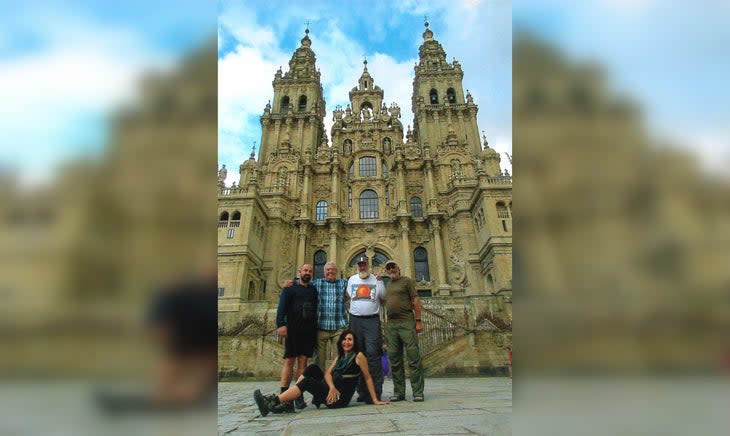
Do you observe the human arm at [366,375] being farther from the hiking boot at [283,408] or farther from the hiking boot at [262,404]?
the hiking boot at [262,404]

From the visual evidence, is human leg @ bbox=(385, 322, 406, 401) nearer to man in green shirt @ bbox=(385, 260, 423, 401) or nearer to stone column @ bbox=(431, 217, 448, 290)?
man in green shirt @ bbox=(385, 260, 423, 401)

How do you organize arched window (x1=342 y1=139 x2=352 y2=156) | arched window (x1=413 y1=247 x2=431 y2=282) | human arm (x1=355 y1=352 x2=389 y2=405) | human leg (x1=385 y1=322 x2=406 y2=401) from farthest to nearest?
1. arched window (x1=342 y1=139 x2=352 y2=156)
2. arched window (x1=413 y1=247 x2=431 y2=282)
3. human leg (x1=385 y1=322 x2=406 y2=401)
4. human arm (x1=355 y1=352 x2=389 y2=405)

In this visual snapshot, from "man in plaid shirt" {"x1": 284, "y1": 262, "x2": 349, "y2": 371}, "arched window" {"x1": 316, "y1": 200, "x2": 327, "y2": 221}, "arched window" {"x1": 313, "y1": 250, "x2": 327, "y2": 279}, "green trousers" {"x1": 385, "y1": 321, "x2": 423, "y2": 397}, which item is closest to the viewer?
"green trousers" {"x1": 385, "y1": 321, "x2": 423, "y2": 397}

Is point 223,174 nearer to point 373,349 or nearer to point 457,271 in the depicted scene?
point 457,271

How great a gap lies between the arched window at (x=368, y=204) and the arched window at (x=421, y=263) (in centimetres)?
408

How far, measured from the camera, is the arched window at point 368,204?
26.5m

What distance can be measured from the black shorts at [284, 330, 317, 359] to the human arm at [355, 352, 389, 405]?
819 mm

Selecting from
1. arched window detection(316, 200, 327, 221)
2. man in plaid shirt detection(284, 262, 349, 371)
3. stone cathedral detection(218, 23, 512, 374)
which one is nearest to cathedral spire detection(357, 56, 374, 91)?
stone cathedral detection(218, 23, 512, 374)

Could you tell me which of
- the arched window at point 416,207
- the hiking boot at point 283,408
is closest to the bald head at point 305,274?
the hiking boot at point 283,408

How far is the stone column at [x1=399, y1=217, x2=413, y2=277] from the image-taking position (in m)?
22.9

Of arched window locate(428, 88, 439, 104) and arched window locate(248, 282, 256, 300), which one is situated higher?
arched window locate(428, 88, 439, 104)

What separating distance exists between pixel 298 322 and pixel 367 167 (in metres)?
23.9
